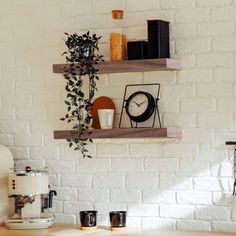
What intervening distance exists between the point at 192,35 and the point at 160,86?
0.34 m

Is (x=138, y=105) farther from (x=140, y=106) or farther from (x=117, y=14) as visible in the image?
(x=117, y=14)

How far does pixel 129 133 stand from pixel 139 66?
0.37m

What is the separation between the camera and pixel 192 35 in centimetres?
398

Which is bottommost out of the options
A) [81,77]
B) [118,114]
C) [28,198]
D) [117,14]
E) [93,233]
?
[93,233]

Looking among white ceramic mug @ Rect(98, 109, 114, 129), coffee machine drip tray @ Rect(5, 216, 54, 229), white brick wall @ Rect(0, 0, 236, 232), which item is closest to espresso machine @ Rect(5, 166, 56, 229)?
coffee machine drip tray @ Rect(5, 216, 54, 229)

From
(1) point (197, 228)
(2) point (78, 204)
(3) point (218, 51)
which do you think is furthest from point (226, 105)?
(2) point (78, 204)

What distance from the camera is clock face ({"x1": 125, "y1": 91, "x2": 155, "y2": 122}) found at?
157 inches

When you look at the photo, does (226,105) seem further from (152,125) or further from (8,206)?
(8,206)

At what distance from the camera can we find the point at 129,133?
396 cm

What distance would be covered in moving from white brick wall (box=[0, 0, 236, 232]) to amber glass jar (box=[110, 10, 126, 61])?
0.10 m

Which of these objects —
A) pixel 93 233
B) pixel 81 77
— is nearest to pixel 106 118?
pixel 81 77

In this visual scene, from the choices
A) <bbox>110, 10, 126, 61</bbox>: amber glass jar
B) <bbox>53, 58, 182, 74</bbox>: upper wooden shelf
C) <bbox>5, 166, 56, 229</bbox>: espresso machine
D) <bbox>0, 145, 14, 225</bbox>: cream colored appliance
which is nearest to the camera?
<bbox>53, 58, 182, 74</bbox>: upper wooden shelf

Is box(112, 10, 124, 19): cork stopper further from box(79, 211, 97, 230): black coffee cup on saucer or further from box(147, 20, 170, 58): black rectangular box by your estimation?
box(79, 211, 97, 230): black coffee cup on saucer

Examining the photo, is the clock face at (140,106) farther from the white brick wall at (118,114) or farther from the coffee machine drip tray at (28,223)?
the coffee machine drip tray at (28,223)
